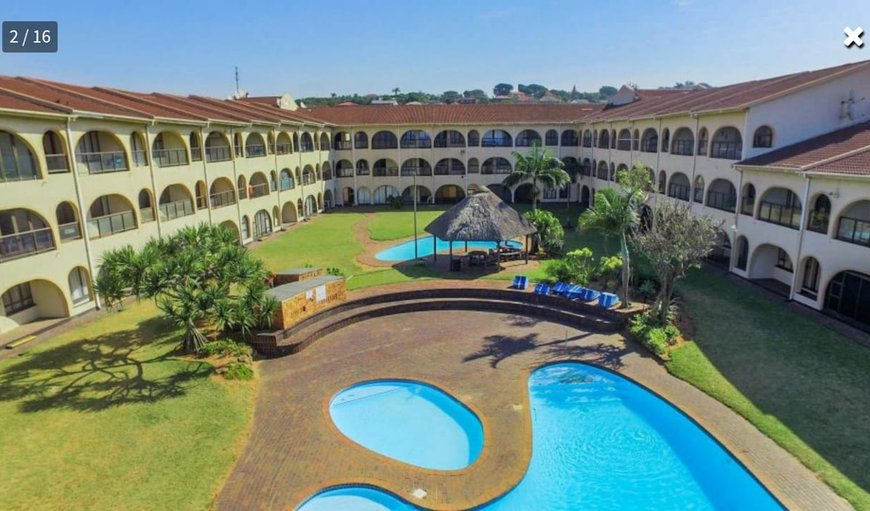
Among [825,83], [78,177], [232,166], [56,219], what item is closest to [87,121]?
[78,177]

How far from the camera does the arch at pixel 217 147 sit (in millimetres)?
31828

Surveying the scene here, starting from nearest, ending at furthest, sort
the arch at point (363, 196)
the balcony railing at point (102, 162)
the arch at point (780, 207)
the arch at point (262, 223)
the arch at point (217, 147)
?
1. the arch at point (780, 207)
2. the balcony railing at point (102, 162)
3. the arch at point (217, 147)
4. the arch at point (262, 223)
5. the arch at point (363, 196)

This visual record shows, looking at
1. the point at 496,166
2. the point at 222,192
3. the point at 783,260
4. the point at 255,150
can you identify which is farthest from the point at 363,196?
the point at 783,260

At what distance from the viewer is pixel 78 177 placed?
69.5ft

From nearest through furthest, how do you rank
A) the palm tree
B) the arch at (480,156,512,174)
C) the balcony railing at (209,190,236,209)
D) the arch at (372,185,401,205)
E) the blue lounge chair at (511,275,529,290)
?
the blue lounge chair at (511,275,529,290)
the balcony railing at (209,190,236,209)
the palm tree
the arch at (480,156,512,174)
the arch at (372,185,401,205)

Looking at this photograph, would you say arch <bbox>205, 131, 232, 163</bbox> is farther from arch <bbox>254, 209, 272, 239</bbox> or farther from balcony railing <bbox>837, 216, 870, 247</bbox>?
balcony railing <bbox>837, 216, 870, 247</bbox>

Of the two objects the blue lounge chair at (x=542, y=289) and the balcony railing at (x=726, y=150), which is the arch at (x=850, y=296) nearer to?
the balcony railing at (x=726, y=150)

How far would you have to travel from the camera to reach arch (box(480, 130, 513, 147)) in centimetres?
5153

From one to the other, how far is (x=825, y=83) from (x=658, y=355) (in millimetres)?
17758

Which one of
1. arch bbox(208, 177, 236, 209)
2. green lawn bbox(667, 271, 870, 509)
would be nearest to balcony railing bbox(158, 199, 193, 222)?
arch bbox(208, 177, 236, 209)

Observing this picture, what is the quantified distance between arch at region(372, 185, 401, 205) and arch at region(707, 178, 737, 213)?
30.8 metres

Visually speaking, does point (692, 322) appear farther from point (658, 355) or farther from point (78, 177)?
point (78, 177)

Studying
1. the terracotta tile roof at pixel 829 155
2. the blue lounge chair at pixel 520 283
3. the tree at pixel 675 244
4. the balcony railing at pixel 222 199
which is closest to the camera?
the tree at pixel 675 244

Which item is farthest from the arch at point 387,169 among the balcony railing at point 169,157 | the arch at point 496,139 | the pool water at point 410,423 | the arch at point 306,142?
the pool water at point 410,423
